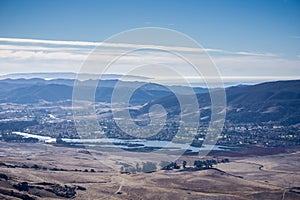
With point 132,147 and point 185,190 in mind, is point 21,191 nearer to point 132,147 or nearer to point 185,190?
point 185,190

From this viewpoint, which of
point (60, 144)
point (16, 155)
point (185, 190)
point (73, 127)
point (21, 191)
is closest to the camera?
point (21, 191)

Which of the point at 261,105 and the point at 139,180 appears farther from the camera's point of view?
the point at 261,105

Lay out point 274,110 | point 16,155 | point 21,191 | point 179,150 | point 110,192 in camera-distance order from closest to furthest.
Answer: point 21,191 < point 110,192 < point 16,155 < point 179,150 < point 274,110

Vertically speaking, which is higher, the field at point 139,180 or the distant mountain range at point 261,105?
the distant mountain range at point 261,105

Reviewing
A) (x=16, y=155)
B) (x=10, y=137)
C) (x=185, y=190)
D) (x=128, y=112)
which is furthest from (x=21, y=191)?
(x=128, y=112)

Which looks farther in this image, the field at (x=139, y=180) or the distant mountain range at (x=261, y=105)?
the distant mountain range at (x=261, y=105)

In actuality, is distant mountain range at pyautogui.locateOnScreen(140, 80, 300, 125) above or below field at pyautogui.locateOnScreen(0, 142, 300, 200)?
above

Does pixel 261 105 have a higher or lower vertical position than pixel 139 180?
higher

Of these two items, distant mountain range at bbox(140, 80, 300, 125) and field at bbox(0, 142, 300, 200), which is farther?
distant mountain range at bbox(140, 80, 300, 125)
